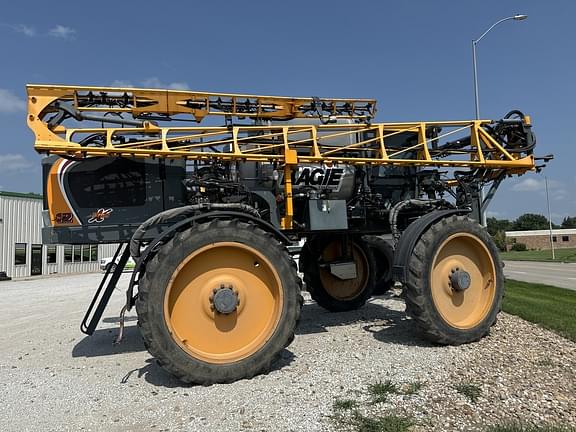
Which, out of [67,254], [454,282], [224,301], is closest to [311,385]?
[224,301]

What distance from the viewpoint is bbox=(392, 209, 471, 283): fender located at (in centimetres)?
614

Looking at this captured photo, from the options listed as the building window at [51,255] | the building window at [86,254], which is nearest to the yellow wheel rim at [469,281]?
the building window at [51,255]

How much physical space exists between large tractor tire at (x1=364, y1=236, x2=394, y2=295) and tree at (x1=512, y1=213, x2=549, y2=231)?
111 m

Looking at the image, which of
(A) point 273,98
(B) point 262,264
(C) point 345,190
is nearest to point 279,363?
(B) point 262,264

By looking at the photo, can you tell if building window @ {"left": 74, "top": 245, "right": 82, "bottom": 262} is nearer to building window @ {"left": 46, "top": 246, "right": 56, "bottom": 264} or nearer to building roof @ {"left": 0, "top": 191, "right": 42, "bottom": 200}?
building window @ {"left": 46, "top": 246, "right": 56, "bottom": 264}

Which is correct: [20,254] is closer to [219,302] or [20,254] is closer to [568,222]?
[219,302]

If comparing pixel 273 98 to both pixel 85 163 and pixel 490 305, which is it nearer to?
pixel 85 163

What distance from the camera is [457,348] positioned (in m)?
6.00

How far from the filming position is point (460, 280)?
6.32 metres

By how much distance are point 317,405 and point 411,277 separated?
2.43 metres

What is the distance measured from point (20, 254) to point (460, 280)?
30784 mm

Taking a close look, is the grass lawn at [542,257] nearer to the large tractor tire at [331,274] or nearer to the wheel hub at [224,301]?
the large tractor tire at [331,274]

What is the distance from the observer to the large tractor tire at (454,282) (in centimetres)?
604

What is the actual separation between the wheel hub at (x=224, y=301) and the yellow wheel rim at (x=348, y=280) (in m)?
3.94
